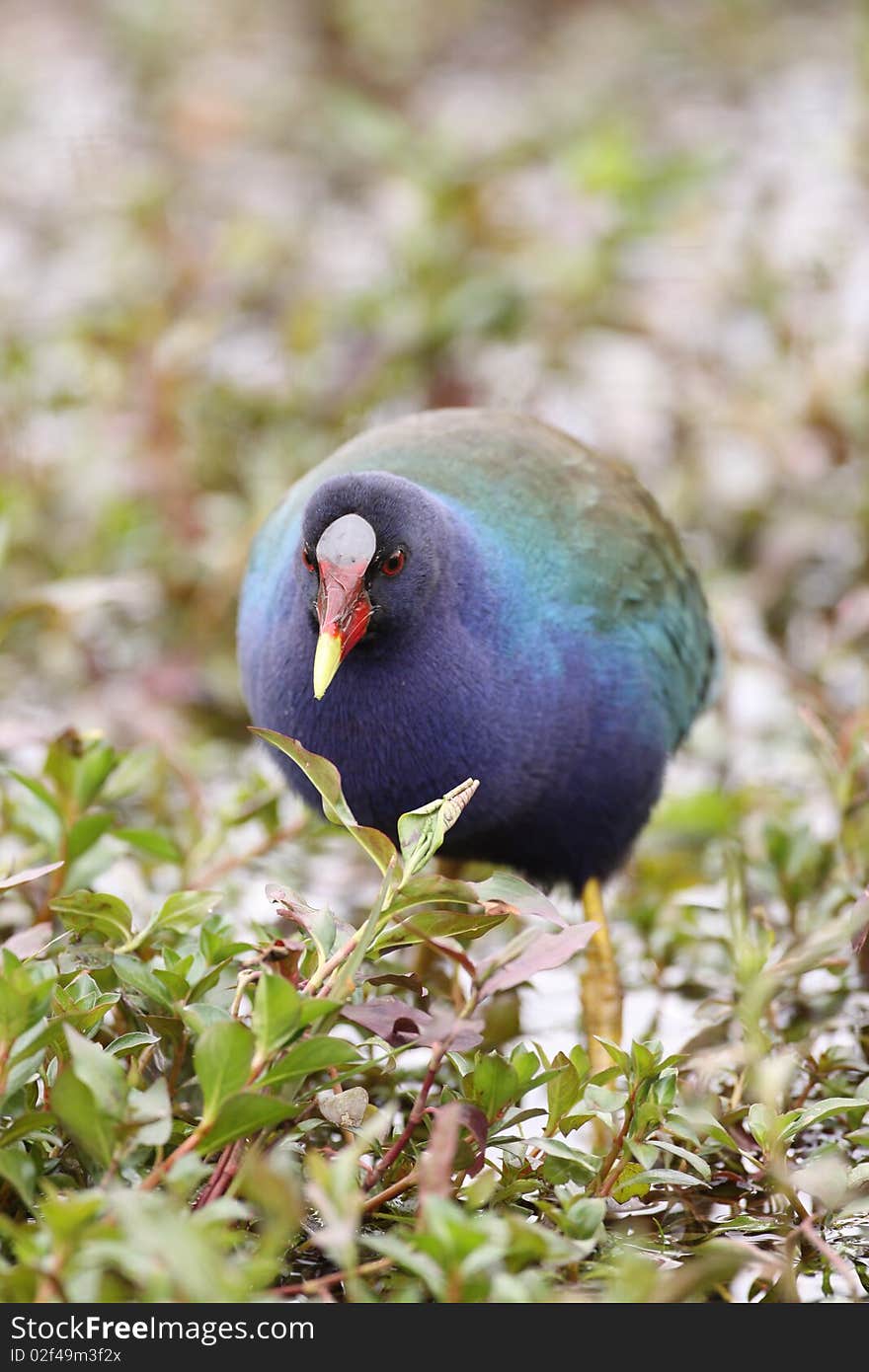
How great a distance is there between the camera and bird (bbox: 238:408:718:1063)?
284 centimetres

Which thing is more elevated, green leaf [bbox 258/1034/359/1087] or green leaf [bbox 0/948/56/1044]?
green leaf [bbox 0/948/56/1044]

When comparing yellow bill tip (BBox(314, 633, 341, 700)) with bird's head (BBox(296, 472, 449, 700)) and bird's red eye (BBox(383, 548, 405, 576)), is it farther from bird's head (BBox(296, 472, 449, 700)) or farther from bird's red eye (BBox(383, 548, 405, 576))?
bird's red eye (BBox(383, 548, 405, 576))

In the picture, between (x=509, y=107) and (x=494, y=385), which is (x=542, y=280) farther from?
(x=509, y=107)

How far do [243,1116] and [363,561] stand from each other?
907 millimetres

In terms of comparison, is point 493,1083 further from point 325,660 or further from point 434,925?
point 325,660

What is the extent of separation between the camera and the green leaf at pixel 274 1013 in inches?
84.3

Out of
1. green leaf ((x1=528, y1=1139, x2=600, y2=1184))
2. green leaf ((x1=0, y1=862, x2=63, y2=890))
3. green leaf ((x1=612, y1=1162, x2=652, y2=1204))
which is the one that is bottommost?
green leaf ((x1=612, y1=1162, x2=652, y2=1204))

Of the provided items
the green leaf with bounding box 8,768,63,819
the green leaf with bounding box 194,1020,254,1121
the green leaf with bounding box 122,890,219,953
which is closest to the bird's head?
the green leaf with bounding box 122,890,219,953

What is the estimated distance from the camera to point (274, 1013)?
2.15 metres

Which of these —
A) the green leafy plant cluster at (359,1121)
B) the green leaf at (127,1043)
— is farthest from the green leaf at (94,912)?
the green leaf at (127,1043)

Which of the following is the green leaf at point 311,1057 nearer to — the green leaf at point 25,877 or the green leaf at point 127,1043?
the green leaf at point 127,1043

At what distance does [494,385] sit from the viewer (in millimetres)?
5422

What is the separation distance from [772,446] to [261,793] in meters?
2.24
